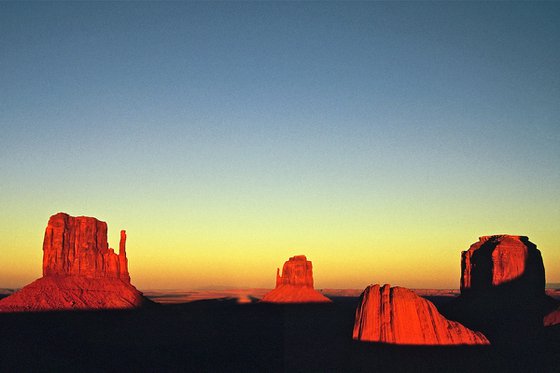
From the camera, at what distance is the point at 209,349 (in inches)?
3477

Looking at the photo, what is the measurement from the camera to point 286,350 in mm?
79125

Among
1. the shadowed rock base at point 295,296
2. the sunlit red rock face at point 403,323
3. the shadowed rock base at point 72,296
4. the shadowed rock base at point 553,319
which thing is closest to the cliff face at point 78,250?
the shadowed rock base at point 72,296

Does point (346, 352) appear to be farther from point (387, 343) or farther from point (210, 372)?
point (210, 372)

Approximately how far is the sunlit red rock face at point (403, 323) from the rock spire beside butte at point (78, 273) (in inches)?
3157

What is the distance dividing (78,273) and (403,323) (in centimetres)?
9864

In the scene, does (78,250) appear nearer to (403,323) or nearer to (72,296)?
(72,296)

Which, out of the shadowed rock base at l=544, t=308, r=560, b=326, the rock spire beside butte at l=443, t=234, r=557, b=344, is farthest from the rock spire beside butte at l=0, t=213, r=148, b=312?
the shadowed rock base at l=544, t=308, r=560, b=326

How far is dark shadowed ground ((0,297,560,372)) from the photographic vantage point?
47.0 metres

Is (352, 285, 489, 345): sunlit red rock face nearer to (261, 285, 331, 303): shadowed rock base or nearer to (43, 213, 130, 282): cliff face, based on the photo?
(43, 213, 130, 282): cliff face

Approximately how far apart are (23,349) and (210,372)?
3106 centimetres

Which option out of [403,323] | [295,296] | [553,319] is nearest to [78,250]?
[295,296]

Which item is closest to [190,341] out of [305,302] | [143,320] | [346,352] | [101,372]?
[143,320]

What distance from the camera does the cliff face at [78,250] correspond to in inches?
4968

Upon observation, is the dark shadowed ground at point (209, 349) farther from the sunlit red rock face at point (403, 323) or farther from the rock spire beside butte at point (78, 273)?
the rock spire beside butte at point (78, 273)
